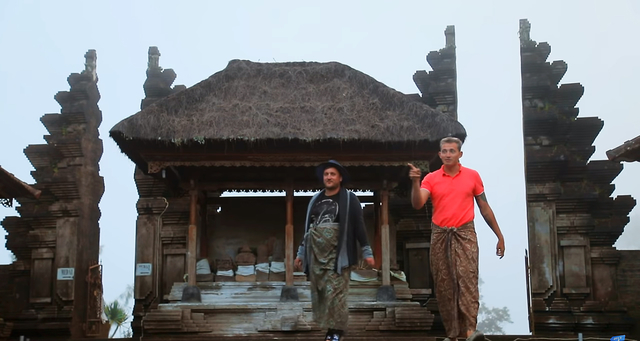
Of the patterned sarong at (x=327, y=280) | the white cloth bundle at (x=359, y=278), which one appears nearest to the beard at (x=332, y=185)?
the patterned sarong at (x=327, y=280)

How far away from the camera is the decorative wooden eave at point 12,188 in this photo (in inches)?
562

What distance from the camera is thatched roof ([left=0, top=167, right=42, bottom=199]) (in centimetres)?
1425

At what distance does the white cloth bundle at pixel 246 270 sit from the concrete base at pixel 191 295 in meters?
1.01

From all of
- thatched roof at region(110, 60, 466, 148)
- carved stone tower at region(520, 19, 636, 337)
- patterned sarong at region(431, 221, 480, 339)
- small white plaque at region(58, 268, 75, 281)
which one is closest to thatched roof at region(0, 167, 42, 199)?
thatched roof at region(110, 60, 466, 148)

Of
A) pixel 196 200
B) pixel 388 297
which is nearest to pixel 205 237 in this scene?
pixel 196 200

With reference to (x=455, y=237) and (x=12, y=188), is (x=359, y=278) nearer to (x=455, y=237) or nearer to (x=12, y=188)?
(x=12, y=188)

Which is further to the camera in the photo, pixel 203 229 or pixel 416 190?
pixel 203 229

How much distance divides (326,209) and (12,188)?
8.74m

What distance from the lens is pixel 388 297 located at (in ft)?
45.3

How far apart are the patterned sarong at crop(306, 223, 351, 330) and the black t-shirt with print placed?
2.2 inches

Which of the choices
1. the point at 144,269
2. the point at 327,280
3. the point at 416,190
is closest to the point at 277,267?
the point at 144,269

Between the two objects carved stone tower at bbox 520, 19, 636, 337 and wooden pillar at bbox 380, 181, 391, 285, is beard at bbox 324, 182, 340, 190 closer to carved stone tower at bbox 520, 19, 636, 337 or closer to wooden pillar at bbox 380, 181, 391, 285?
wooden pillar at bbox 380, 181, 391, 285

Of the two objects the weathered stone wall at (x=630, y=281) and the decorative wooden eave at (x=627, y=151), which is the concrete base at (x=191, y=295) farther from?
the weathered stone wall at (x=630, y=281)

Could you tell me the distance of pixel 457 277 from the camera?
7688mm
